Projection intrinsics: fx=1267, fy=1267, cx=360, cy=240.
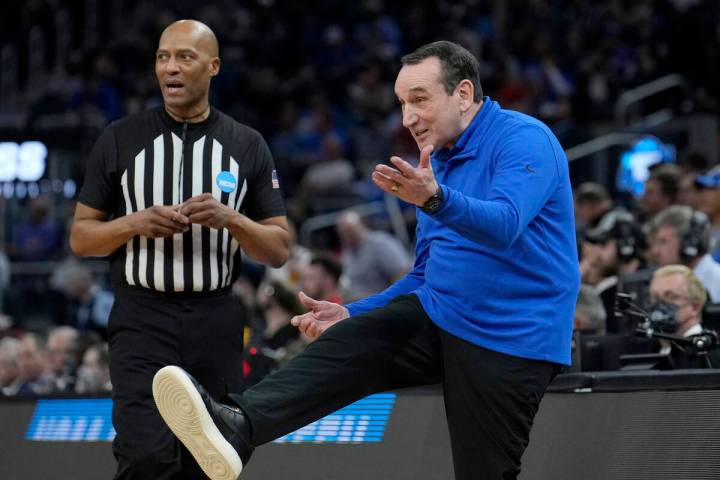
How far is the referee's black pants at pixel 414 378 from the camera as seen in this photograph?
4184 mm

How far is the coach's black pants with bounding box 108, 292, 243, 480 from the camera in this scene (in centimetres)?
488

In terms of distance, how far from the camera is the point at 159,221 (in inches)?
193

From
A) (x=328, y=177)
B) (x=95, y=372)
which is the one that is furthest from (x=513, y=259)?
(x=328, y=177)

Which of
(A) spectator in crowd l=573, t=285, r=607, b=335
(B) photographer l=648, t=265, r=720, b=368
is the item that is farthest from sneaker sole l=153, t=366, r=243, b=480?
(A) spectator in crowd l=573, t=285, r=607, b=335

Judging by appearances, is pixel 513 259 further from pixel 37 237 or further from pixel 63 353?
pixel 37 237

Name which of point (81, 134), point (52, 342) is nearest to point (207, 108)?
point (52, 342)

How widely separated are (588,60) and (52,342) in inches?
339

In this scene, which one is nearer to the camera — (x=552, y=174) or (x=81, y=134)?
(x=552, y=174)

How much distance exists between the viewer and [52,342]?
9617 millimetres

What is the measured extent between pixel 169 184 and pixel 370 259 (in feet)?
18.9

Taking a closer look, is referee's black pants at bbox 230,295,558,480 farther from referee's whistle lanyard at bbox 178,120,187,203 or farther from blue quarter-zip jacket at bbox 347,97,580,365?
referee's whistle lanyard at bbox 178,120,187,203

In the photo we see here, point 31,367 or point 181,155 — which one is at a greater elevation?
point 181,155

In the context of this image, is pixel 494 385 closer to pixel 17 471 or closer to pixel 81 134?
pixel 17 471

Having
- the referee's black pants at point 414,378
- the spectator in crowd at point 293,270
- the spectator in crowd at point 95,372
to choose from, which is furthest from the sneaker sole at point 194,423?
the spectator in crowd at point 293,270
